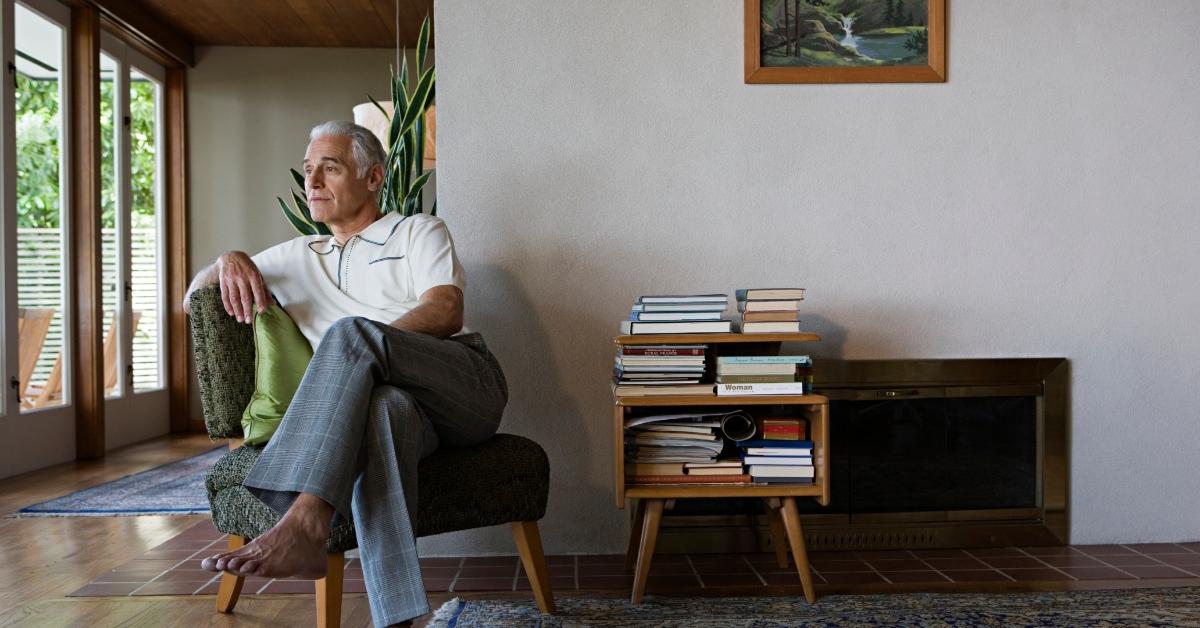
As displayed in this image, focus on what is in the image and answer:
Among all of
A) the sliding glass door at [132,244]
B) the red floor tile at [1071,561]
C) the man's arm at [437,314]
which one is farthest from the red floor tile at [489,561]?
the sliding glass door at [132,244]

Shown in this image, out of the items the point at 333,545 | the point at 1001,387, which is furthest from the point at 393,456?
the point at 1001,387

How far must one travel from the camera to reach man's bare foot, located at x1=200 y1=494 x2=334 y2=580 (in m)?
1.60

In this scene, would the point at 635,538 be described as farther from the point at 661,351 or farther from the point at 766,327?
the point at 766,327

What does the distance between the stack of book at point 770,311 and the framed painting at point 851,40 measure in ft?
2.38

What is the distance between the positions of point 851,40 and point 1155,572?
1618 millimetres

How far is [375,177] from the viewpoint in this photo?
2521mm

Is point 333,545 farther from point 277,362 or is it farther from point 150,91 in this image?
point 150,91

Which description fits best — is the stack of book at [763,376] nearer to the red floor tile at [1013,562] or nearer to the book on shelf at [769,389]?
the book on shelf at [769,389]

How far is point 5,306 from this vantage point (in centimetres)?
430

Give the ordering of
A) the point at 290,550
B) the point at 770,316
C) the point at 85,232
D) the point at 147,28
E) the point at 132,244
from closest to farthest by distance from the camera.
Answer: the point at 290,550 → the point at 770,316 → the point at 85,232 → the point at 147,28 → the point at 132,244

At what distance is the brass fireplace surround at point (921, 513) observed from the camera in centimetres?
274

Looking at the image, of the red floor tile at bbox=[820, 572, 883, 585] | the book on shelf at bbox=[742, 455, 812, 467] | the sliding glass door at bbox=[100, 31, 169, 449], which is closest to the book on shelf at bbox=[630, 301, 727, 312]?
the book on shelf at bbox=[742, 455, 812, 467]

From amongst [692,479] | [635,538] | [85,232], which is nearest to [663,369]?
[692,479]

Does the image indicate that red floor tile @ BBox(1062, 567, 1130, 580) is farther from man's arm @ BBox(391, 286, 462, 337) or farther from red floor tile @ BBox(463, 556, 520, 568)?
man's arm @ BBox(391, 286, 462, 337)
